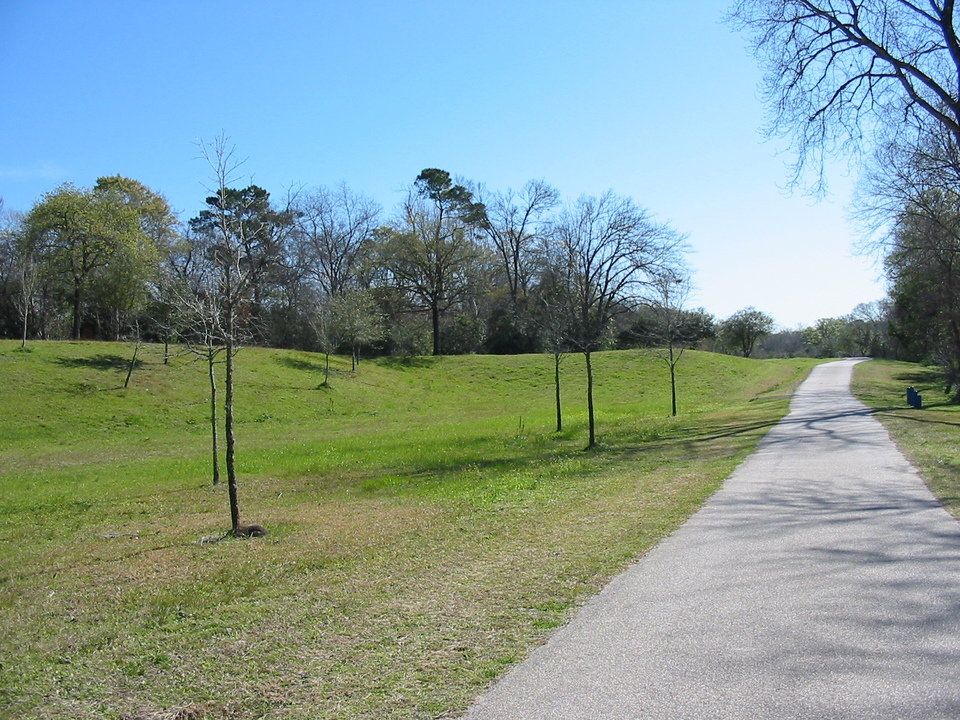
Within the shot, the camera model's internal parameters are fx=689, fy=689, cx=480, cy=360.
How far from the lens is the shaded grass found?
9.67 m

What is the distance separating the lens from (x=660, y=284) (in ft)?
111

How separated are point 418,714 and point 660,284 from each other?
32.1 metres

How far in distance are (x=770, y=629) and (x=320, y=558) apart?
4643mm

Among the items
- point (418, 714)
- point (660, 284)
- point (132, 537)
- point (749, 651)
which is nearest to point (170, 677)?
point (418, 714)

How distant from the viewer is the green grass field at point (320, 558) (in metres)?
4.08

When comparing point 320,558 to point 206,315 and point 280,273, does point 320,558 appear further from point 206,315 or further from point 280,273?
point 280,273

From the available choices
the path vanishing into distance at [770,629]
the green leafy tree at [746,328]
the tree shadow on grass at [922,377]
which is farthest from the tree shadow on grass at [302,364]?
the green leafy tree at [746,328]

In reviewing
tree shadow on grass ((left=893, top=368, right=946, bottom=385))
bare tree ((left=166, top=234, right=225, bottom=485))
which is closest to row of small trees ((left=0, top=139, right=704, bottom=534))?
bare tree ((left=166, top=234, right=225, bottom=485))

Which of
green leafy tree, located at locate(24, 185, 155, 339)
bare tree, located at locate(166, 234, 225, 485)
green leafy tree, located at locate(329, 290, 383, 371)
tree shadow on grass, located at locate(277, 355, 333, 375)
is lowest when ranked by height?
tree shadow on grass, located at locate(277, 355, 333, 375)

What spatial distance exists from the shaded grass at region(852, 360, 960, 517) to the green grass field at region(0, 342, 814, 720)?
10.1 feet

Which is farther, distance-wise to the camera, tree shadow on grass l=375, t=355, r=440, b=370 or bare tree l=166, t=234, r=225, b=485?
tree shadow on grass l=375, t=355, r=440, b=370

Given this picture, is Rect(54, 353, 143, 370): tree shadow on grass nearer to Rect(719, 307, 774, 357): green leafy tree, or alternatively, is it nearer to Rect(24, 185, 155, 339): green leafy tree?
Rect(24, 185, 155, 339): green leafy tree

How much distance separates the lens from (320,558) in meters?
7.36

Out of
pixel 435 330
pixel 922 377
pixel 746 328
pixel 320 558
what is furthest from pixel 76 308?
pixel 746 328
